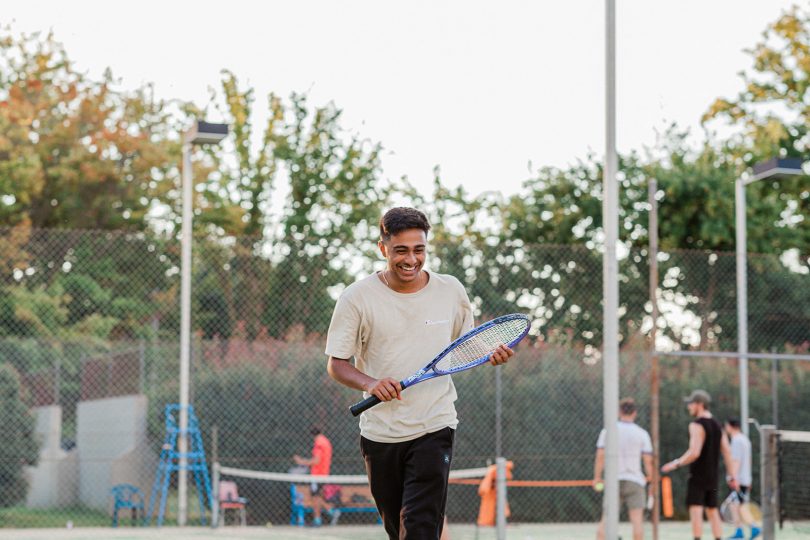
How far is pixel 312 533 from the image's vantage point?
1382 centimetres

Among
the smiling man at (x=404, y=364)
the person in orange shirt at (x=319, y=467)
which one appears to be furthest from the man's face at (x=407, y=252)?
the person in orange shirt at (x=319, y=467)

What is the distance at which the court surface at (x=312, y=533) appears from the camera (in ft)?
42.6

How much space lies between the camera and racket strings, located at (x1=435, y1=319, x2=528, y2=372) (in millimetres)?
5309

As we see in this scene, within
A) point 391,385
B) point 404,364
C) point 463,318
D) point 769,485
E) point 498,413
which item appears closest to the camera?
point 391,385

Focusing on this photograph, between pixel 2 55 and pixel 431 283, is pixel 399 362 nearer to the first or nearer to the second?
pixel 431 283

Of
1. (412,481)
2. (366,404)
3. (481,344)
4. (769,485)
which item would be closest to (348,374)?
(366,404)

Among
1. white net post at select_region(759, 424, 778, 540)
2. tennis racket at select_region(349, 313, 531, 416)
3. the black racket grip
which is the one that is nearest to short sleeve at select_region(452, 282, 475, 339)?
tennis racket at select_region(349, 313, 531, 416)

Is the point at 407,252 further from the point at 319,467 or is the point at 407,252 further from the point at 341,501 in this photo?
the point at 341,501

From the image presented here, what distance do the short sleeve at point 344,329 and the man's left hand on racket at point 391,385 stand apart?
250mm

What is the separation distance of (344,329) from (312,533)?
8956 millimetres

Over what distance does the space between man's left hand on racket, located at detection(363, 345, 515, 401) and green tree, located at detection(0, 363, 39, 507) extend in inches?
374

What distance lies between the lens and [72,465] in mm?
14203

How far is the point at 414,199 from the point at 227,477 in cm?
1012

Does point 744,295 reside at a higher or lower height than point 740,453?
higher
